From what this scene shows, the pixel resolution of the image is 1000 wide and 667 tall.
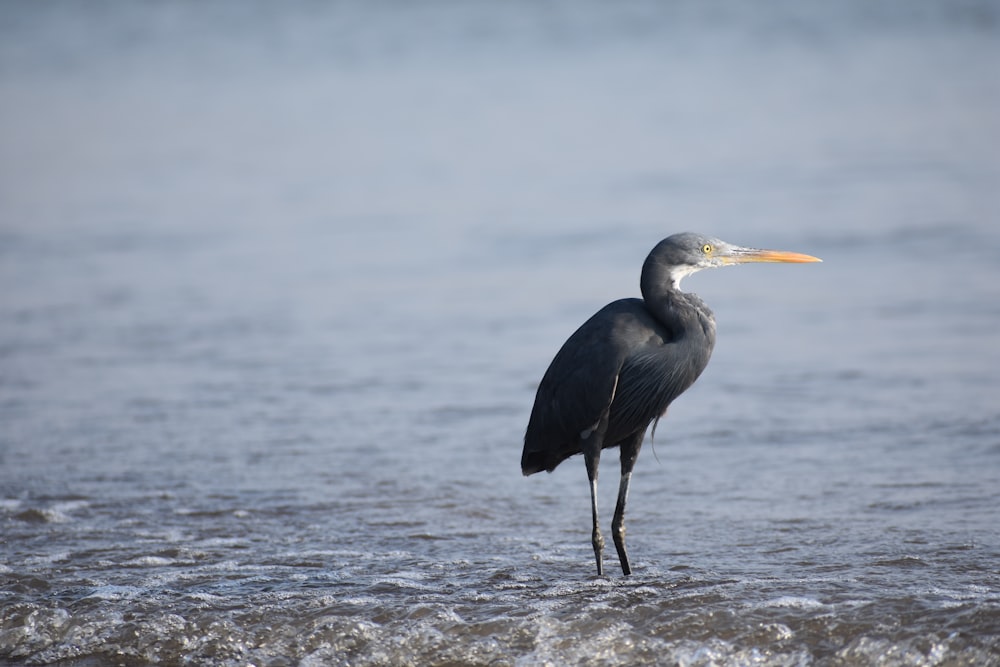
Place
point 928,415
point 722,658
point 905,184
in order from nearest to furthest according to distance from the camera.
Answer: point 722,658 → point 928,415 → point 905,184

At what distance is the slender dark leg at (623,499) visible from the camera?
5.57m

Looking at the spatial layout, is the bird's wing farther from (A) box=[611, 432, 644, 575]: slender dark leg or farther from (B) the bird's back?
(A) box=[611, 432, 644, 575]: slender dark leg

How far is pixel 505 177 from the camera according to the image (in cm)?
1597

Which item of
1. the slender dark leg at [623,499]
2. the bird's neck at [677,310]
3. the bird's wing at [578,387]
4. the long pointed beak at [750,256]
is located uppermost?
the long pointed beak at [750,256]

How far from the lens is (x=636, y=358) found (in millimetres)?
5359

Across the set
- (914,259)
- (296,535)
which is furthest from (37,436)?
(914,259)

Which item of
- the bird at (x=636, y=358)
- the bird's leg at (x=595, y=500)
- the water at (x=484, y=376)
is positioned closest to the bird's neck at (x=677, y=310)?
the bird at (x=636, y=358)

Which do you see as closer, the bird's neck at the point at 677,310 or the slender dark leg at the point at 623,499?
the bird's neck at the point at 677,310

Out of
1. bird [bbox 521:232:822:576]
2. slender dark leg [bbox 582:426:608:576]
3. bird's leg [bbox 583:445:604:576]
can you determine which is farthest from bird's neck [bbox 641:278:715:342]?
bird's leg [bbox 583:445:604:576]

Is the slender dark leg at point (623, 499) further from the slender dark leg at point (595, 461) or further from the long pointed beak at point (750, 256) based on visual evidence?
the long pointed beak at point (750, 256)

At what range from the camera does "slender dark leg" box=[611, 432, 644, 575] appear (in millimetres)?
5570

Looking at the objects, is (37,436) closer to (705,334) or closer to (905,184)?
(705,334)

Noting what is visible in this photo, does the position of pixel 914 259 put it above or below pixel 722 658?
above

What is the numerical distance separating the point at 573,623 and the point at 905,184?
383 inches
